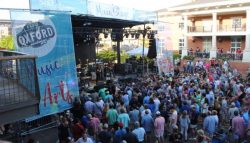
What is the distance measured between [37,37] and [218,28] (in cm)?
2933

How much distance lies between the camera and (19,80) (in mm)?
8414

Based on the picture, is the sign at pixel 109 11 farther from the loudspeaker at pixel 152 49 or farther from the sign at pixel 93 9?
the loudspeaker at pixel 152 49

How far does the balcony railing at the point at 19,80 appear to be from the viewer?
7.65 meters

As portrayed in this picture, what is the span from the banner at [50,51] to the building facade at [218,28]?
23663mm

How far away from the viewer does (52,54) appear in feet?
37.9

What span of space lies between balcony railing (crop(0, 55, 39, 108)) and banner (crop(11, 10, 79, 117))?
7.11ft

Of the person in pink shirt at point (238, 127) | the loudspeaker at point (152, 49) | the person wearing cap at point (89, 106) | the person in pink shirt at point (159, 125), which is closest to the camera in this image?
the person in pink shirt at point (238, 127)

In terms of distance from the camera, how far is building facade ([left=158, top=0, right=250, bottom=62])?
3297cm

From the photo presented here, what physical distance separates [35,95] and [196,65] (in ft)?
67.8

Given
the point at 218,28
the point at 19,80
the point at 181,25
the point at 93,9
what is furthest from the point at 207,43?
the point at 19,80

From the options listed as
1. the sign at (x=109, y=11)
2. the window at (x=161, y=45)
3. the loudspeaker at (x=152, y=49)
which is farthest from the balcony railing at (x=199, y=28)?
the sign at (x=109, y=11)

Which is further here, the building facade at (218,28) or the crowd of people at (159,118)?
the building facade at (218,28)

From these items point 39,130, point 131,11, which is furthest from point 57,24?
point 131,11

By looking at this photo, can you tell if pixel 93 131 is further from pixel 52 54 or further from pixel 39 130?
pixel 52 54
